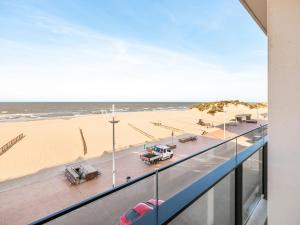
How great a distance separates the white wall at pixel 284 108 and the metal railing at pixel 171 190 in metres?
0.35

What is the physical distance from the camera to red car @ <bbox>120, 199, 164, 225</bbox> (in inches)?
37.0

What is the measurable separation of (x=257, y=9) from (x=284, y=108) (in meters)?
0.97

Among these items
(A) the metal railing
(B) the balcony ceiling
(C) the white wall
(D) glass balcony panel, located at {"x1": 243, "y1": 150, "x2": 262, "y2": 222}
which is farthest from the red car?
(B) the balcony ceiling

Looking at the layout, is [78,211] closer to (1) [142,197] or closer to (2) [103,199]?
(2) [103,199]

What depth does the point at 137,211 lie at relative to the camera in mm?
1019

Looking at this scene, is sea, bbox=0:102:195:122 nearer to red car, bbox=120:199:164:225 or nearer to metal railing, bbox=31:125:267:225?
metal railing, bbox=31:125:267:225

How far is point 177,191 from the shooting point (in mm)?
1095

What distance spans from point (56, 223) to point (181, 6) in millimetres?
6456

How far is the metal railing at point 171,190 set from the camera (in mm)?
690

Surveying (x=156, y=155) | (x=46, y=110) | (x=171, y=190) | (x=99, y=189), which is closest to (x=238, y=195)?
(x=171, y=190)

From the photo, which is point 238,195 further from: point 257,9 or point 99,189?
point 99,189

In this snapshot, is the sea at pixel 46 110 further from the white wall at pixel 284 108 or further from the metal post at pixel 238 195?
the white wall at pixel 284 108

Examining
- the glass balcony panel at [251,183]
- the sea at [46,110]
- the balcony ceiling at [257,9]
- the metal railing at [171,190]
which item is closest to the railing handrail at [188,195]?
the metal railing at [171,190]

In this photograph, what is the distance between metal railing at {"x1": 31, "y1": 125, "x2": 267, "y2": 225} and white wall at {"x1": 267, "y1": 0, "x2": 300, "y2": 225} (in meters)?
0.35
